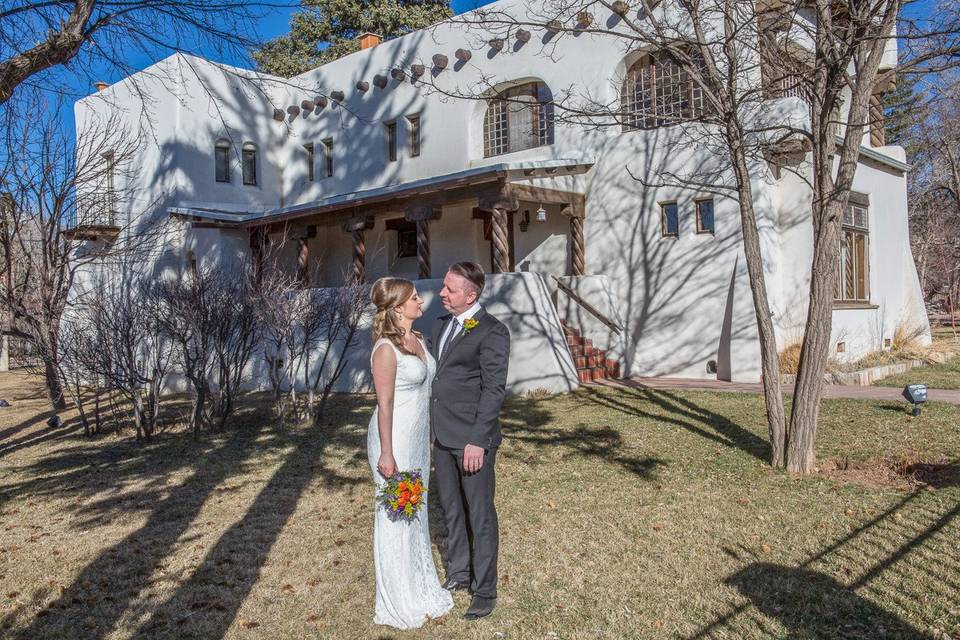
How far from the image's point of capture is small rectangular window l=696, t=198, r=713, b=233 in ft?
44.5

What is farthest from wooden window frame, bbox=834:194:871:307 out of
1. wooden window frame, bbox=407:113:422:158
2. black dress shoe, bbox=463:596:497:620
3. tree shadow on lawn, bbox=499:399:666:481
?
black dress shoe, bbox=463:596:497:620

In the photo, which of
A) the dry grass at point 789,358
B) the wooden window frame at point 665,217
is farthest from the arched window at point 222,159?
the dry grass at point 789,358

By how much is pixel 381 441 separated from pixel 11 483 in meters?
6.19

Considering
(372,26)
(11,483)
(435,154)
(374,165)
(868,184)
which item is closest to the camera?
(11,483)

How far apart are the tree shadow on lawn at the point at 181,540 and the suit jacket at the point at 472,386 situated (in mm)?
1663

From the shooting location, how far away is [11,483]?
8.02 meters

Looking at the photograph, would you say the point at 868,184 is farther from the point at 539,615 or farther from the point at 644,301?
the point at 539,615

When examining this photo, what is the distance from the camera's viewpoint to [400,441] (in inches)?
156

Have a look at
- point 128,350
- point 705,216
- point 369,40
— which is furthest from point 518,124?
point 128,350

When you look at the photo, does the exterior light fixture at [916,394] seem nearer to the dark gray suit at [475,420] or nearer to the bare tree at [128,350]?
the dark gray suit at [475,420]

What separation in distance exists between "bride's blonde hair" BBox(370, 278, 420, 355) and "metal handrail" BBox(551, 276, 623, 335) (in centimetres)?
1030

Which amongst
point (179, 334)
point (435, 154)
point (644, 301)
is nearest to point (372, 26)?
point (435, 154)

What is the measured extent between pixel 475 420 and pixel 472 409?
0.06m

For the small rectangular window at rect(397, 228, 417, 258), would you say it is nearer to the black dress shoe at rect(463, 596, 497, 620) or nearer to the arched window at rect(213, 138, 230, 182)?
the arched window at rect(213, 138, 230, 182)
